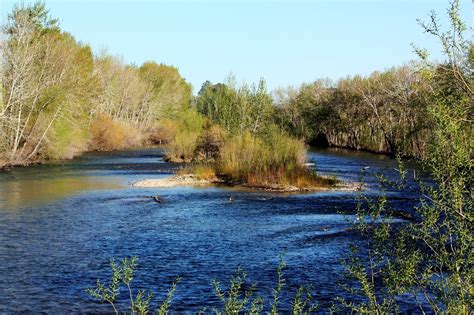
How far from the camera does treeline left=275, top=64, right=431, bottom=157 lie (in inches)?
2635

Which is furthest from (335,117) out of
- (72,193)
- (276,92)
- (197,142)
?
(72,193)

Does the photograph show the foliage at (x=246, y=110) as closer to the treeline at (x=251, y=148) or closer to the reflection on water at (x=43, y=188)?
the treeline at (x=251, y=148)

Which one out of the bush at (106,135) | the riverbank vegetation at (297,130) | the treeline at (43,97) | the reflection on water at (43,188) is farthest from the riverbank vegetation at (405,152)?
the bush at (106,135)

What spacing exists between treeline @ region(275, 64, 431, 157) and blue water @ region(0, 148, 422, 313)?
84.2ft

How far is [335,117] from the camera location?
92.6 m

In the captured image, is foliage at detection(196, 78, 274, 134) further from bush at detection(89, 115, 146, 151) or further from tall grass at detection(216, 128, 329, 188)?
bush at detection(89, 115, 146, 151)

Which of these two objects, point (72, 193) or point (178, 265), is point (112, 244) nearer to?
A: point (178, 265)

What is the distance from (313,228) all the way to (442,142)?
16899 mm

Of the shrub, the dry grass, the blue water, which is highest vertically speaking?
the shrub

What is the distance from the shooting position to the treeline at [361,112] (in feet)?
220

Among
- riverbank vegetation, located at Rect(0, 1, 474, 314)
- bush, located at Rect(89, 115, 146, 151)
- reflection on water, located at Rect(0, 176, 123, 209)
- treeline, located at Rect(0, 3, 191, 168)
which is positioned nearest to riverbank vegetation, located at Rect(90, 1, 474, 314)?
riverbank vegetation, located at Rect(0, 1, 474, 314)

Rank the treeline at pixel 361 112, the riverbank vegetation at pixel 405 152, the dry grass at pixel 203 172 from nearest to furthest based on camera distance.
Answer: the riverbank vegetation at pixel 405 152
the dry grass at pixel 203 172
the treeline at pixel 361 112

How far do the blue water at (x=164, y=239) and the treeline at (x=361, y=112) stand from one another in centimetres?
2566

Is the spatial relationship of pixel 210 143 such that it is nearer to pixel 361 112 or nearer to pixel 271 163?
pixel 271 163
